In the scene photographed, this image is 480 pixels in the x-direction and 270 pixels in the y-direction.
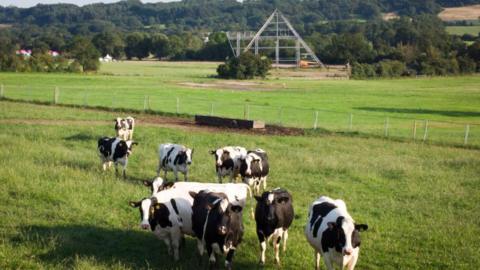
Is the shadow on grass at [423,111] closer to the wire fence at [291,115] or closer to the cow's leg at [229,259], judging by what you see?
the wire fence at [291,115]

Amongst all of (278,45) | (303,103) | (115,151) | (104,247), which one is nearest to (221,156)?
(115,151)

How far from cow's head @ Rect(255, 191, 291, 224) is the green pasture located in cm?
2428

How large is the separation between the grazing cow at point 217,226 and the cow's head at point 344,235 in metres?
2.04

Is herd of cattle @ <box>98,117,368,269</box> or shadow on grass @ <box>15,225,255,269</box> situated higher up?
herd of cattle @ <box>98,117,368,269</box>

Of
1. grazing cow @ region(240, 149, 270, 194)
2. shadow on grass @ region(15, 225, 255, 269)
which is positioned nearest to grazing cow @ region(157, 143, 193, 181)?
grazing cow @ region(240, 149, 270, 194)

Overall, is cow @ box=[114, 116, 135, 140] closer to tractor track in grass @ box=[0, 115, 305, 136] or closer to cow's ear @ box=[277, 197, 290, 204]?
tractor track in grass @ box=[0, 115, 305, 136]

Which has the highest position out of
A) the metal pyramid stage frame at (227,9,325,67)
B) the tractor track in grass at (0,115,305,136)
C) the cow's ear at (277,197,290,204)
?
the metal pyramid stage frame at (227,9,325,67)

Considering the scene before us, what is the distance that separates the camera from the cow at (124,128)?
30438mm

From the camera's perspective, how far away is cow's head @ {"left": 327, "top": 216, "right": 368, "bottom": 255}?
36.6 feet

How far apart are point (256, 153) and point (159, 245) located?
6.70 metres

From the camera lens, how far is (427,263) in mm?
13438

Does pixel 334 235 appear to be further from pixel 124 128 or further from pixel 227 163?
pixel 124 128

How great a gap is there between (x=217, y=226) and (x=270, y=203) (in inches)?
57.5

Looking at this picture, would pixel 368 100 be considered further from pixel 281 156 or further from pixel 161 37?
pixel 161 37
